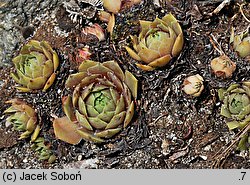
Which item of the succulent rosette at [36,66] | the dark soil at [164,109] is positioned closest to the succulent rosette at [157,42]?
the dark soil at [164,109]

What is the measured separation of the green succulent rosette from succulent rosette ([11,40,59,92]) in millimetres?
855

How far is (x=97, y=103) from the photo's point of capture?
266 centimetres

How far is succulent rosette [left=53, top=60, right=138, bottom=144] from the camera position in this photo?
8.75 feet

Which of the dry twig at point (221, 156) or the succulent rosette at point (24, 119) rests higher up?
the succulent rosette at point (24, 119)

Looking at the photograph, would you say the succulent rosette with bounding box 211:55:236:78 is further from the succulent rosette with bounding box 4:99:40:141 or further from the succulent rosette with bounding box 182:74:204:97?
the succulent rosette with bounding box 4:99:40:141

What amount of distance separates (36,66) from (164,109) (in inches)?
26.8

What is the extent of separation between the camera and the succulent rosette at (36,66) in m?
2.78

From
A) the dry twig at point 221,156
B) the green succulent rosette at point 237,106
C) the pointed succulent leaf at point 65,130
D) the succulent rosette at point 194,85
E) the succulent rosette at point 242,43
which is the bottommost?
the dry twig at point 221,156

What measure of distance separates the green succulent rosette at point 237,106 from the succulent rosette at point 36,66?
0.86 m

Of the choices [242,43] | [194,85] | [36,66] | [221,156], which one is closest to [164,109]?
[194,85]

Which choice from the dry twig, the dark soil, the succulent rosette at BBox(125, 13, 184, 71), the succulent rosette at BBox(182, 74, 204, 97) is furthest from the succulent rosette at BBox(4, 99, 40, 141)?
the dry twig

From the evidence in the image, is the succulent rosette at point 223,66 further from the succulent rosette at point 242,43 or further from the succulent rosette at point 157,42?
the succulent rosette at point 157,42
